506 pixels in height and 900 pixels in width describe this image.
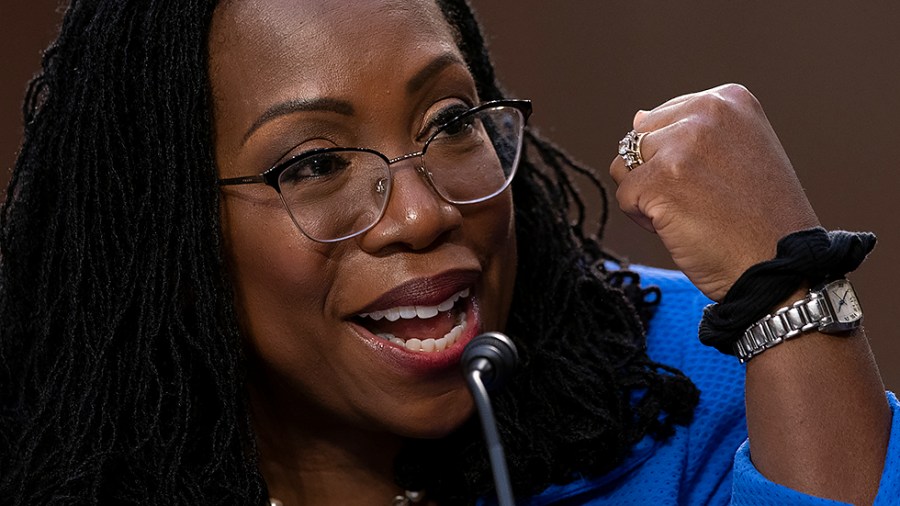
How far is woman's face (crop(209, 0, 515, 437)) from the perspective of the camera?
144cm

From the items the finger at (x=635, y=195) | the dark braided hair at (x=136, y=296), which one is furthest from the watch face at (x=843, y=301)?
the dark braided hair at (x=136, y=296)

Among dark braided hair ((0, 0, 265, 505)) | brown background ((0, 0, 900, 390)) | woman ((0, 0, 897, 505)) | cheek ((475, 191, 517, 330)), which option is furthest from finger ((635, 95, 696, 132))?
brown background ((0, 0, 900, 390))

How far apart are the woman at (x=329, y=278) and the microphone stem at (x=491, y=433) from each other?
369 millimetres

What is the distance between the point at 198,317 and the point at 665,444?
25.0 inches

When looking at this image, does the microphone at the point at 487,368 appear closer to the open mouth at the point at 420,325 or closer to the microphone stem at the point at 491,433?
the microphone stem at the point at 491,433

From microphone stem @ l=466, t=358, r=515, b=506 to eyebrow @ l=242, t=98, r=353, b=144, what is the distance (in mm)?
447

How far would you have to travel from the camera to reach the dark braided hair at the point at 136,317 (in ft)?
4.92

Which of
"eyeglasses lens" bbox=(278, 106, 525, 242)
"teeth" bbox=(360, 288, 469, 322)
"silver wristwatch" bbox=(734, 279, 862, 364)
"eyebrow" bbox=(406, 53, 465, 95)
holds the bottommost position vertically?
"silver wristwatch" bbox=(734, 279, 862, 364)

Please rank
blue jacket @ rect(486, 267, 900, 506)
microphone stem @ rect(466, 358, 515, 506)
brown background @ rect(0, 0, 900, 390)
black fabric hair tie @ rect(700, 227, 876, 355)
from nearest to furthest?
microphone stem @ rect(466, 358, 515, 506) → black fabric hair tie @ rect(700, 227, 876, 355) → blue jacket @ rect(486, 267, 900, 506) → brown background @ rect(0, 0, 900, 390)

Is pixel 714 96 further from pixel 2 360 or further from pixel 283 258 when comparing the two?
pixel 2 360

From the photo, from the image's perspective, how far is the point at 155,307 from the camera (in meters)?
1.51

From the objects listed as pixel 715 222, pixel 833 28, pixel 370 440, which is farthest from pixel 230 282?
pixel 833 28

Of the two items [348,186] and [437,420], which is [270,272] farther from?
[437,420]

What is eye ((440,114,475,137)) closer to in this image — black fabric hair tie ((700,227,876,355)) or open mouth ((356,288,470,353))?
open mouth ((356,288,470,353))
